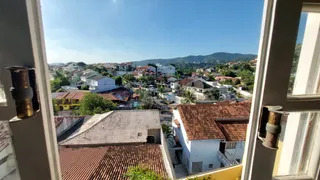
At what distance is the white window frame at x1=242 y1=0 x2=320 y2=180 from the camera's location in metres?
0.30

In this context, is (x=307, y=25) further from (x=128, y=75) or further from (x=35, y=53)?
(x=128, y=75)

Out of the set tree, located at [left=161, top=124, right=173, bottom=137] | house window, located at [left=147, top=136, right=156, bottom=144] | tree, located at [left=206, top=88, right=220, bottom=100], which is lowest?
house window, located at [left=147, top=136, right=156, bottom=144]

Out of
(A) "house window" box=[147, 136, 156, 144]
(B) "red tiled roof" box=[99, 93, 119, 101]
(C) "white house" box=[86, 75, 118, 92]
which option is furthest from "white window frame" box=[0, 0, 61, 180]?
(B) "red tiled roof" box=[99, 93, 119, 101]

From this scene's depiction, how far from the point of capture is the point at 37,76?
0.27 m

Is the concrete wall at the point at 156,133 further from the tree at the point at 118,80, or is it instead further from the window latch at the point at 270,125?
the window latch at the point at 270,125

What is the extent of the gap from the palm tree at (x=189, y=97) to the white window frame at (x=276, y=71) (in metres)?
4.96

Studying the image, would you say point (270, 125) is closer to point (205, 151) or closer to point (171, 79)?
point (205, 151)

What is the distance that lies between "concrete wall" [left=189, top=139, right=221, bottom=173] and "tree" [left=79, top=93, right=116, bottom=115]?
8.99ft

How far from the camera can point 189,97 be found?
5.46 m

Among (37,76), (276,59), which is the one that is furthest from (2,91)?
(276,59)

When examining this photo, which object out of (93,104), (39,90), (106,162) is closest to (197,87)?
(93,104)

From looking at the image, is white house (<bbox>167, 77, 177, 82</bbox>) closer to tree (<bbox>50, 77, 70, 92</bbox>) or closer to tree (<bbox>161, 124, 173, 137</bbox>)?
tree (<bbox>161, 124, 173, 137</bbox>)

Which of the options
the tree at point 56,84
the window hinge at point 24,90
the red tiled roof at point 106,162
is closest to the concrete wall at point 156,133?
Result: the red tiled roof at point 106,162

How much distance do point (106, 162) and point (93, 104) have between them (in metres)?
2.09
